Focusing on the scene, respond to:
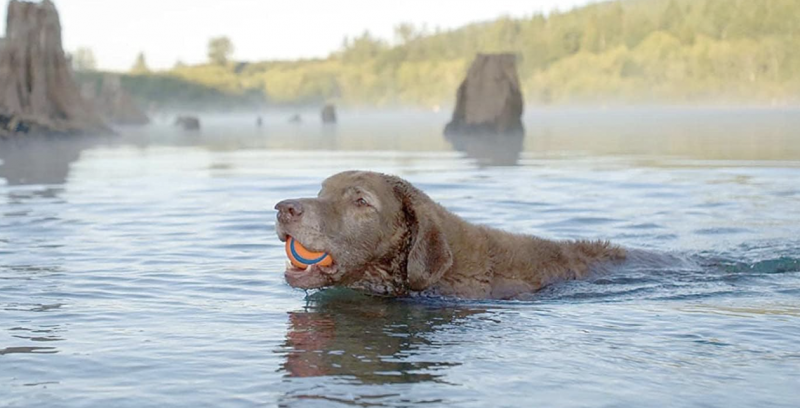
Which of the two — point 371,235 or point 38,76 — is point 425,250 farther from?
point 38,76

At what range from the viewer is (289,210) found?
29.4ft

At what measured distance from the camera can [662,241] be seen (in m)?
14.5

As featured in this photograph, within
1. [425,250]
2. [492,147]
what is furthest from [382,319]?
[492,147]

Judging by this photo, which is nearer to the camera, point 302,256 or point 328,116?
point 302,256

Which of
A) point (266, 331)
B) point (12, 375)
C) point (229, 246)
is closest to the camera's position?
point (12, 375)

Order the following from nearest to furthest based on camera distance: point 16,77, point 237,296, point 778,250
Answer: point 237,296
point 778,250
point 16,77

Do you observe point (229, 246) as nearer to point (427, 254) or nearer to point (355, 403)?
point (427, 254)

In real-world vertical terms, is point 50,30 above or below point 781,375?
above

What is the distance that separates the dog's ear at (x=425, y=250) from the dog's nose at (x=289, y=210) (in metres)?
1.09

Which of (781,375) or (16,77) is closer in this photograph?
(781,375)

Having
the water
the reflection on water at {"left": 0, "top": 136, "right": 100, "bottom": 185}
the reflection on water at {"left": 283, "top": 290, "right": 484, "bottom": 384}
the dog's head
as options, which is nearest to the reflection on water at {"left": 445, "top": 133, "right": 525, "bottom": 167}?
the reflection on water at {"left": 0, "top": 136, "right": 100, "bottom": 185}

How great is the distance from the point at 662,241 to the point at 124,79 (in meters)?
184

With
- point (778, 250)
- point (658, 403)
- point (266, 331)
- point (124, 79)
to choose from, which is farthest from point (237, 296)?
point (124, 79)

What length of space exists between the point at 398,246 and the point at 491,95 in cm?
4301
